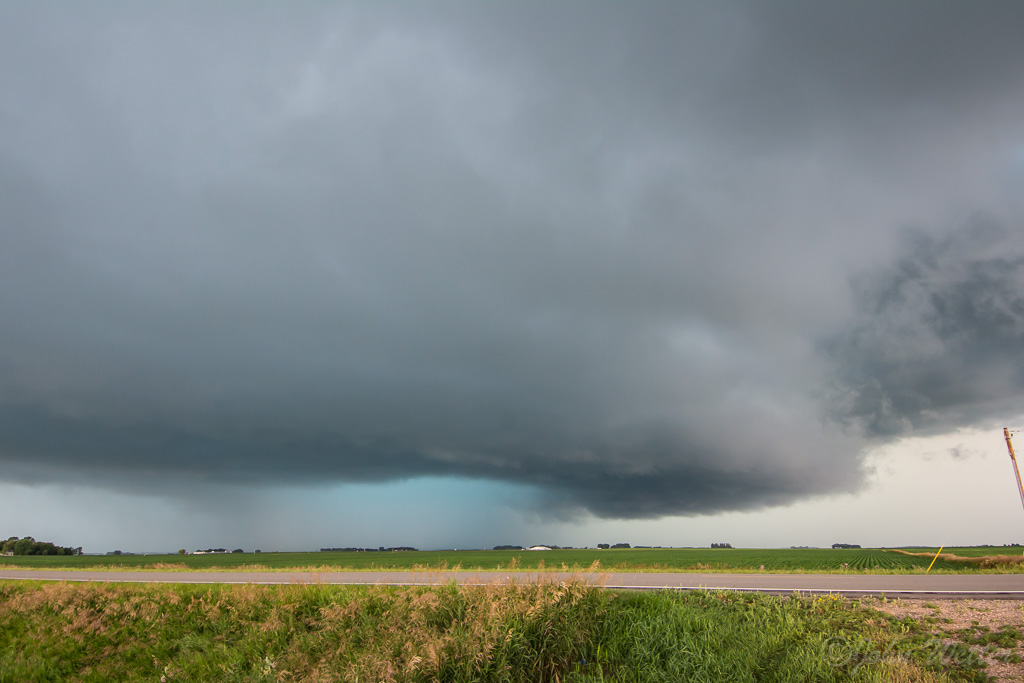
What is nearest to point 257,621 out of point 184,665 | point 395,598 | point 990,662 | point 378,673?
point 184,665

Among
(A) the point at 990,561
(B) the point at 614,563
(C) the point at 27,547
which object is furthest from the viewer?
(C) the point at 27,547

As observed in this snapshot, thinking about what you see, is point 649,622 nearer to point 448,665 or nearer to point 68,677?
point 448,665

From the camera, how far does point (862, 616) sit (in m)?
13.9

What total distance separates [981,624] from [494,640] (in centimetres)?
1144

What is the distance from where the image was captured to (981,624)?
44.6 ft

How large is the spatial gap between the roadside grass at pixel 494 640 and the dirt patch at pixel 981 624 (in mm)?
474

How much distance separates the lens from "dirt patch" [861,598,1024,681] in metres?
11.8

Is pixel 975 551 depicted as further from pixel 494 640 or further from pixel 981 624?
pixel 494 640

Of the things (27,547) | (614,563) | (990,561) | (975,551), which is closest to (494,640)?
(614,563)


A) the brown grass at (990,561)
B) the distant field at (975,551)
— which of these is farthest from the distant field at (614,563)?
the distant field at (975,551)

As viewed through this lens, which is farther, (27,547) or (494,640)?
(27,547)

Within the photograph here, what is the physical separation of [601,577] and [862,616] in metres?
6.16

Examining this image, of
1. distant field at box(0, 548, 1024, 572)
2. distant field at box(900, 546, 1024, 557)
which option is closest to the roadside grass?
distant field at box(0, 548, 1024, 572)

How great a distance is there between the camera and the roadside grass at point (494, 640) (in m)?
11.4
